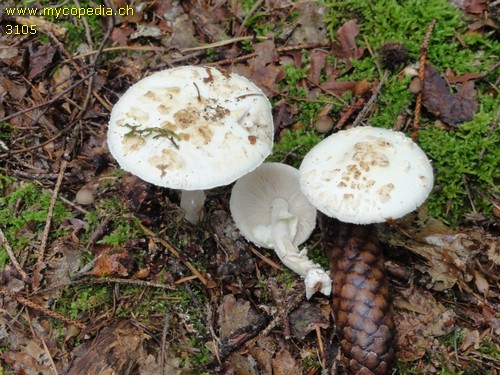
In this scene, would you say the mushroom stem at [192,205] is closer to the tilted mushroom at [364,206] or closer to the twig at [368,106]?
the tilted mushroom at [364,206]

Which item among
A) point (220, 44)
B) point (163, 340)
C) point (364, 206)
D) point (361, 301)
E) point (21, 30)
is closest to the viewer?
point (364, 206)

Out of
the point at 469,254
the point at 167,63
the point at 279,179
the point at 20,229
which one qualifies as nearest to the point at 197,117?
the point at 279,179

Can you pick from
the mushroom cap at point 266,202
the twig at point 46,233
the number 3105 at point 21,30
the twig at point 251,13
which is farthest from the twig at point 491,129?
the number 3105 at point 21,30

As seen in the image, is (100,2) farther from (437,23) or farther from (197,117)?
(437,23)

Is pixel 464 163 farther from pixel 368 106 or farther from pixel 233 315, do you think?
pixel 233 315

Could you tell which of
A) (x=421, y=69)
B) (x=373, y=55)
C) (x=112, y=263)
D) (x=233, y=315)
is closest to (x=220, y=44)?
(x=373, y=55)

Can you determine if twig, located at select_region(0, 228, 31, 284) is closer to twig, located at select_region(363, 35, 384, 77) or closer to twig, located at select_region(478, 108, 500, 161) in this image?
twig, located at select_region(363, 35, 384, 77)
